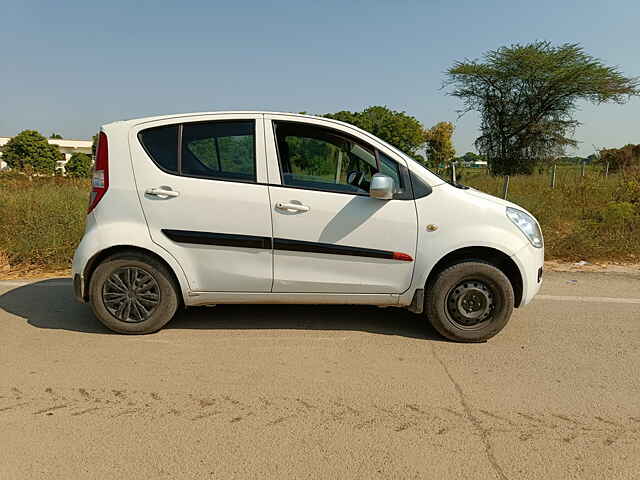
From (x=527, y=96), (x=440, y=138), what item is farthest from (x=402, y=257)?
(x=440, y=138)

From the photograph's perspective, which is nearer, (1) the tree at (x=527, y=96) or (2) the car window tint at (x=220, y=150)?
(2) the car window tint at (x=220, y=150)

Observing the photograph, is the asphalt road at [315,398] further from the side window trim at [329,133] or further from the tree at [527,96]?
the tree at [527,96]

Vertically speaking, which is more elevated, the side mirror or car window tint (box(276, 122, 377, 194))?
car window tint (box(276, 122, 377, 194))

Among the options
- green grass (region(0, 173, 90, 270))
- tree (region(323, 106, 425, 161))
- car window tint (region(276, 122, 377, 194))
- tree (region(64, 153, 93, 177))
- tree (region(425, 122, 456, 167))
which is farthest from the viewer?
tree (region(425, 122, 456, 167))

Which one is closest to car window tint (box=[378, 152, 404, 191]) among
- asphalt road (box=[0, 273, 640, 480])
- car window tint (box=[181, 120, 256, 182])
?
car window tint (box=[181, 120, 256, 182])

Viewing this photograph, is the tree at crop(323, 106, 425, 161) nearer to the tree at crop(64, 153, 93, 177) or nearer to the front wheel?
the tree at crop(64, 153, 93, 177)

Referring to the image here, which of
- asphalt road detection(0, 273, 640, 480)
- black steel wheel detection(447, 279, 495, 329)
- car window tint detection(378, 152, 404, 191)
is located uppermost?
car window tint detection(378, 152, 404, 191)

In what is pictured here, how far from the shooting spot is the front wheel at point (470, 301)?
11.8 ft

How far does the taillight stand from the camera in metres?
3.59

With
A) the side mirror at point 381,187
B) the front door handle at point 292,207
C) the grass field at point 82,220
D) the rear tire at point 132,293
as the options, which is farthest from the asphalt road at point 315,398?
the grass field at point 82,220

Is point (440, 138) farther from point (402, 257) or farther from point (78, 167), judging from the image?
point (402, 257)

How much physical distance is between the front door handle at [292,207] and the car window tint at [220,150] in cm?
30

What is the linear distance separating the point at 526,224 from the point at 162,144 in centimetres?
305

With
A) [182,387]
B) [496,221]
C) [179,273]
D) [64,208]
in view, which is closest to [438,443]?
[182,387]
